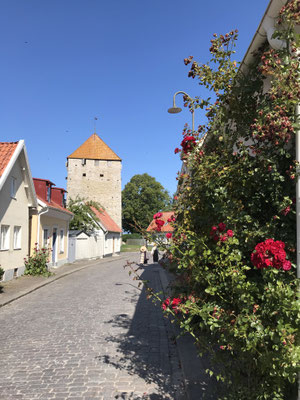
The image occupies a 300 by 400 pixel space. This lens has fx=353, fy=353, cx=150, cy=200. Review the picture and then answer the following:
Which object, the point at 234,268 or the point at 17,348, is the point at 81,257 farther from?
the point at 234,268

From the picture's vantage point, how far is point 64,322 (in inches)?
299

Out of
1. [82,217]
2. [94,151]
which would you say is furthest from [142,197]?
[82,217]

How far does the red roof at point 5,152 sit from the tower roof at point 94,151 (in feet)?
112

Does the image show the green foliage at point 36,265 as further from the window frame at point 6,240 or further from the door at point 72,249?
the door at point 72,249

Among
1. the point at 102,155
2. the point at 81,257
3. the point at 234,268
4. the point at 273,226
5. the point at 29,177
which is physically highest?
the point at 102,155

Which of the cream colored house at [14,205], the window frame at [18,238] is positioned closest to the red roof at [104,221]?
the cream colored house at [14,205]

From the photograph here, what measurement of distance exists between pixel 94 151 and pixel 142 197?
19.6 m

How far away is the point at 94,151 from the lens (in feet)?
164

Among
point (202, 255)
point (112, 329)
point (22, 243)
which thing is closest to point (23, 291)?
point (22, 243)

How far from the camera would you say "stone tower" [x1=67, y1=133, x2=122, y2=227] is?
156 ft

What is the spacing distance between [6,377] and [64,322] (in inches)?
118

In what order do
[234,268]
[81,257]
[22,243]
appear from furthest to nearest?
[81,257] → [22,243] → [234,268]

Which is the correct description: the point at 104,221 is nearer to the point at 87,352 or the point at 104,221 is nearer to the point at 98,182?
the point at 98,182

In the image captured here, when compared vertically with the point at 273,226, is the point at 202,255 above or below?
below
